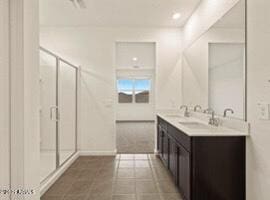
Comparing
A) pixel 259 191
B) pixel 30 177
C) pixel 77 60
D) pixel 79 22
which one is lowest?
pixel 259 191

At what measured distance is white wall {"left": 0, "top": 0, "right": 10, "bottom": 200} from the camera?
1.79 meters

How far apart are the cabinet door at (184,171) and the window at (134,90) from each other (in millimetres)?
9346

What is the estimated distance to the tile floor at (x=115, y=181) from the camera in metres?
3.24

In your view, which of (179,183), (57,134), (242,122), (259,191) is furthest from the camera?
(57,134)

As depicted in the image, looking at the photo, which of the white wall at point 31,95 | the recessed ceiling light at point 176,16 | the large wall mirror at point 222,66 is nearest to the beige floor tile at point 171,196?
the large wall mirror at point 222,66

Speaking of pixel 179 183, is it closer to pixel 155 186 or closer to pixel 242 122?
pixel 155 186

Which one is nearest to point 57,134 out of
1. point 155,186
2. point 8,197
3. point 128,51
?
point 155,186

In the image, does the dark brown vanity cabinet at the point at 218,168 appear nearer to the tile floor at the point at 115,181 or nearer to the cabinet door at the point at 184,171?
the cabinet door at the point at 184,171

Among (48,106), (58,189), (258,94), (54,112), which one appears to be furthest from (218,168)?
(48,106)

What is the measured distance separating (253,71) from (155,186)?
206 centimetres

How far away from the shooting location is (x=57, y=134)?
14.7 feet

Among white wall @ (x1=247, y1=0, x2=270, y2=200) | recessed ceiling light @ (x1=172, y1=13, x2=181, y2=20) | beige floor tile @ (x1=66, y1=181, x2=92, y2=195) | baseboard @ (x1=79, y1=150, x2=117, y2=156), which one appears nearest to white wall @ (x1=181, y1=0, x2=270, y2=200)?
white wall @ (x1=247, y1=0, x2=270, y2=200)

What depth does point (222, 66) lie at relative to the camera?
130 inches

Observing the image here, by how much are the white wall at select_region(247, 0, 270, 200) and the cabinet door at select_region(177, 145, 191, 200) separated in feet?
1.86
